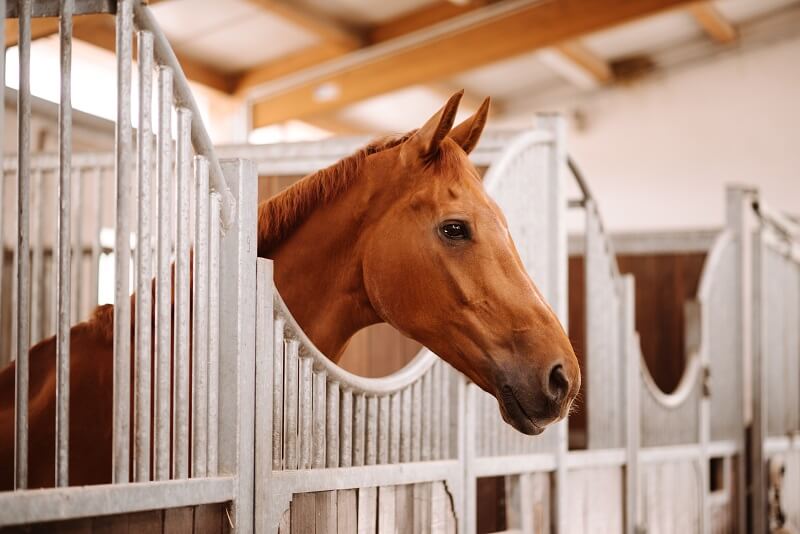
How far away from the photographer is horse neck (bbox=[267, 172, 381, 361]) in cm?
188

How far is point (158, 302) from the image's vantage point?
1.52 meters

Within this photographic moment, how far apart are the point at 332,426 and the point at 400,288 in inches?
11.9

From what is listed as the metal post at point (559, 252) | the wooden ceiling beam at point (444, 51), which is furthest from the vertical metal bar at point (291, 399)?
the wooden ceiling beam at point (444, 51)

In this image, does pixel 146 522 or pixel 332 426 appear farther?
pixel 332 426

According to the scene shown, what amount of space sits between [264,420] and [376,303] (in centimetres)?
34

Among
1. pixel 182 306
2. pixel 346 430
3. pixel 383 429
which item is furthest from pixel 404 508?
pixel 182 306

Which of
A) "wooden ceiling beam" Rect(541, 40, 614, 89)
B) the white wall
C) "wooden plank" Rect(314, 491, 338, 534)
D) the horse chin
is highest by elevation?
"wooden ceiling beam" Rect(541, 40, 614, 89)

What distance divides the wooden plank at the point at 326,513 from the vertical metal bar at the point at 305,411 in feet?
0.24

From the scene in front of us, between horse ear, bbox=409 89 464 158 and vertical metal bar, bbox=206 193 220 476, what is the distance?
16.9 inches

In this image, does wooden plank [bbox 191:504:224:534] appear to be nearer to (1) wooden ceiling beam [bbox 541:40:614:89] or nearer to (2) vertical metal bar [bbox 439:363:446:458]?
(2) vertical metal bar [bbox 439:363:446:458]

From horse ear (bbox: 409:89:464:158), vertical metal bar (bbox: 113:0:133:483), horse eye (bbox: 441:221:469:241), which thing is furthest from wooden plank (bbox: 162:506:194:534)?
horse ear (bbox: 409:89:464:158)

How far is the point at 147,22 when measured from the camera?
1515 mm

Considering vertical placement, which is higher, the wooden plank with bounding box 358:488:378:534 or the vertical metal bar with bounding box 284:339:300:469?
the vertical metal bar with bounding box 284:339:300:469

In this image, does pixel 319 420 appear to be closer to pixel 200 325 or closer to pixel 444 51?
pixel 200 325
